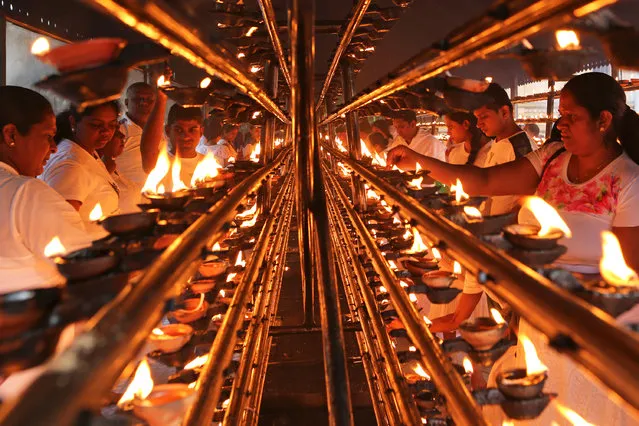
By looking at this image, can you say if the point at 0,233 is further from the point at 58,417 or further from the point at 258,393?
the point at 58,417

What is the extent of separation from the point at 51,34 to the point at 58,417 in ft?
14.1

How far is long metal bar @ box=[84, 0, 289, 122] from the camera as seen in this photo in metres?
0.77

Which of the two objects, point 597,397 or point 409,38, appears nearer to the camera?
point 597,397

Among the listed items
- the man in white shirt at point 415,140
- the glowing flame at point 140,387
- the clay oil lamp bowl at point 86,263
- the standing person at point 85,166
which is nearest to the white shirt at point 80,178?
the standing person at point 85,166

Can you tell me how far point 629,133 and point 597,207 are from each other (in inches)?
12.5

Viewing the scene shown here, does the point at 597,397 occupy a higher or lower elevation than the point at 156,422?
lower

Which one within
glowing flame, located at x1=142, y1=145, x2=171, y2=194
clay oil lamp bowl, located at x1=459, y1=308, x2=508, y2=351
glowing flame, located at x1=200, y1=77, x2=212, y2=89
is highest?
glowing flame, located at x1=200, y1=77, x2=212, y2=89

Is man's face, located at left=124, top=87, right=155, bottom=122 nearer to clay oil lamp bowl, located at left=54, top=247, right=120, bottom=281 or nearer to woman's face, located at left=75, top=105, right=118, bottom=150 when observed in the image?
woman's face, located at left=75, top=105, right=118, bottom=150

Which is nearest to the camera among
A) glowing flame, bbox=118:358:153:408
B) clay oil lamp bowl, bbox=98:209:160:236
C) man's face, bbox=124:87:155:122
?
clay oil lamp bowl, bbox=98:209:160:236

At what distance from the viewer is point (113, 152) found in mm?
3807

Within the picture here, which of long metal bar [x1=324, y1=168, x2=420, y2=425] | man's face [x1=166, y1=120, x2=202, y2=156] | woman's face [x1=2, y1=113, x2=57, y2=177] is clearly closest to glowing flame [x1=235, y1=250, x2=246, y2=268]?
long metal bar [x1=324, y1=168, x2=420, y2=425]

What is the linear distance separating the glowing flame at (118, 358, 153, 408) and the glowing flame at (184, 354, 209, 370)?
172 mm

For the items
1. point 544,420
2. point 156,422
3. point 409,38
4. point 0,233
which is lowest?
point 544,420

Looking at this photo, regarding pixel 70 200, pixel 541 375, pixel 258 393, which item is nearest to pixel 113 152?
pixel 70 200
